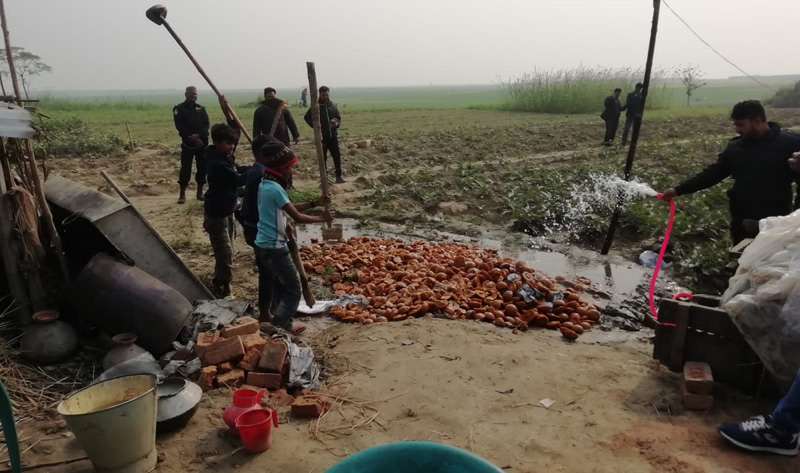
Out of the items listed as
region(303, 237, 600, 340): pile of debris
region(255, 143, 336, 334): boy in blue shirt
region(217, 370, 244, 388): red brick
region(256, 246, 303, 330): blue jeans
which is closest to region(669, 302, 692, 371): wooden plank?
region(303, 237, 600, 340): pile of debris

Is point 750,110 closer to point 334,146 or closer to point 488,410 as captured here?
point 488,410

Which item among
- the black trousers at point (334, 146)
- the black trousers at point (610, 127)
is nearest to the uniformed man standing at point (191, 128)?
the black trousers at point (334, 146)

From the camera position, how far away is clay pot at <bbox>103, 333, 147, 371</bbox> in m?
3.79

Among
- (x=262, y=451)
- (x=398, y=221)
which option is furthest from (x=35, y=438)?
(x=398, y=221)

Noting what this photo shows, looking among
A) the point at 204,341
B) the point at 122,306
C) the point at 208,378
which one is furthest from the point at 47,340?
the point at 208,378

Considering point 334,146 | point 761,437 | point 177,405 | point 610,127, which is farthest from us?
point 610,127

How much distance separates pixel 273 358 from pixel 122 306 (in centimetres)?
127

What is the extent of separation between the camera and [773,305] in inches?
126

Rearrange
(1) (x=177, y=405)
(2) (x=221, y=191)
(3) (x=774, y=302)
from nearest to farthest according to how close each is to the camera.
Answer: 1. (3) (x=774, y=302)
2. (1) (x=177, y=405)
3. (2) (x=221, y=191)

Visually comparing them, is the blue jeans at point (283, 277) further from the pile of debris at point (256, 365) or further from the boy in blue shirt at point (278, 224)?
the pile of debris at point (256, 365)

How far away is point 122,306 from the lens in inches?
162

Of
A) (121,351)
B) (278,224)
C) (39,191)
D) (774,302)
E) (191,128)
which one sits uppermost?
(191,128)

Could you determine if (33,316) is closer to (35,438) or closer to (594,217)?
(35,438)

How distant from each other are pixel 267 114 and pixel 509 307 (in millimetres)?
5721
